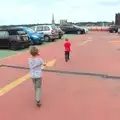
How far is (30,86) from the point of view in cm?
1006

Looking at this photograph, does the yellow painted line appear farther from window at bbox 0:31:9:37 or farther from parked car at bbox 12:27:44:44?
parked car at bbox 12:27:44:44

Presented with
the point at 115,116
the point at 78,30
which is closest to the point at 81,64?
the point at 115,116

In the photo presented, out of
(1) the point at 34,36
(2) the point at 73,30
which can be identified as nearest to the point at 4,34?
(1) the point at 34,36

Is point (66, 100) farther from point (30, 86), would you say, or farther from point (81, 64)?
point (81, 64)

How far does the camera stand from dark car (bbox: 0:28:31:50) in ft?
75.6

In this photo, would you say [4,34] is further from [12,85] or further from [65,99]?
[65,99]

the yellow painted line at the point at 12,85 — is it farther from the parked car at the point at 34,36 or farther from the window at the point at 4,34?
the parked car at the point at 34,36

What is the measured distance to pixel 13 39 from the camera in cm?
2309

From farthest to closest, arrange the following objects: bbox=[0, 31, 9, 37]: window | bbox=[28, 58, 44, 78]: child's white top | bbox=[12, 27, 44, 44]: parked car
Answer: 1. bbox=[12, 27, 44, 44]: parked car
2. bbox=[0, 31, 9, 37]: window
3. bbox=[28, 58, 44, 78]: child's white top

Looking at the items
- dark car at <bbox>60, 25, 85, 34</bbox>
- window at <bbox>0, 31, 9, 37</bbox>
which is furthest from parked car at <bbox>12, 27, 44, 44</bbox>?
dark car at <bbox>60, 25, 85, 34</bbox>

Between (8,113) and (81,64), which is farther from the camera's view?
(81,64)

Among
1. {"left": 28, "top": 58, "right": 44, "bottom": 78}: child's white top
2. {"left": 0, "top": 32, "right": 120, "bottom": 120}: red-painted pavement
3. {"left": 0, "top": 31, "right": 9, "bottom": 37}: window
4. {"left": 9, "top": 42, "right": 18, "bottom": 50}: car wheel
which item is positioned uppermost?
{"left": 0, "top": 31, "right": 9, "bottom": 37}: window

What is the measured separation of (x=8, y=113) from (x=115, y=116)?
2387mm

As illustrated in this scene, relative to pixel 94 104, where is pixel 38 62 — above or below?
above
